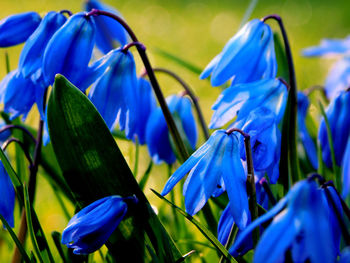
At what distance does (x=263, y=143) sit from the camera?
91cm

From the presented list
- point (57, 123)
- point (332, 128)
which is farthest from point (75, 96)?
point (332, 128)

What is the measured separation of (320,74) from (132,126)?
8.07ft

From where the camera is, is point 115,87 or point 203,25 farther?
point 203,25

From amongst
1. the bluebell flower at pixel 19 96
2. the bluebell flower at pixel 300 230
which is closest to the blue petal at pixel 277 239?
the bluebell flower at pixel 300 230

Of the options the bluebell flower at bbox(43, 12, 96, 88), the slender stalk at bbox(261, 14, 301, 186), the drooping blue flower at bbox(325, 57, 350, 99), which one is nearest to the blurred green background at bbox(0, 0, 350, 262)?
the drooping blue flower at bbox(325, 57, 350, 99)

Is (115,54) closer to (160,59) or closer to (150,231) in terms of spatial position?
(150,231)

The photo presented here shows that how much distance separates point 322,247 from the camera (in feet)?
2.11

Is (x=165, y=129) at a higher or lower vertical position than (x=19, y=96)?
lower

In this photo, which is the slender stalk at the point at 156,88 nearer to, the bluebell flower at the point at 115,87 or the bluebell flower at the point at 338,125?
the bluebell flower at the point at 115,87

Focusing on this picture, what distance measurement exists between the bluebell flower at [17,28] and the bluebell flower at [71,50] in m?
0.14

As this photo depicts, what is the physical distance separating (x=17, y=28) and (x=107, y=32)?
27cm

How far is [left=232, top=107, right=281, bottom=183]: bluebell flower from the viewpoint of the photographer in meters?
0.91

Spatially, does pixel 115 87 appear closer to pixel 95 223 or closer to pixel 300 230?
pixel 95 223

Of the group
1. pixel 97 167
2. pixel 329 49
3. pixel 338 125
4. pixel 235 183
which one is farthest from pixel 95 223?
pixel 329 49
